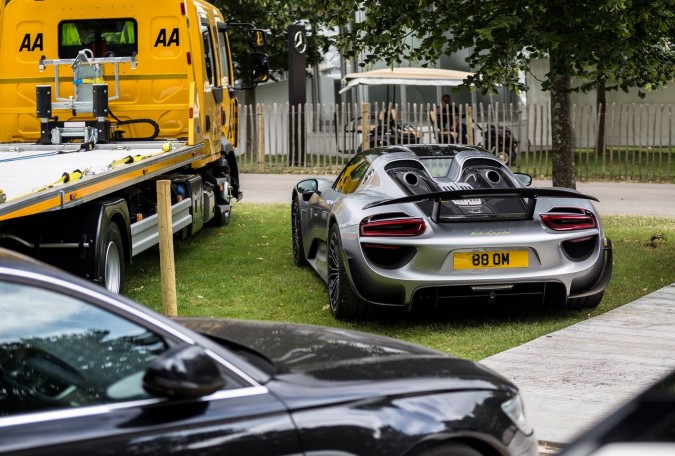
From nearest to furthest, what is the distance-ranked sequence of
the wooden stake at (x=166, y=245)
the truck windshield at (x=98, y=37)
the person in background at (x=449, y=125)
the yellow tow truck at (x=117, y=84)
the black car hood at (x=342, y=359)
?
the black car hood at (x=342, y=359) < the wooden stake at (x=166, y=245) < the yellow tow truck at (x=117, y=84) < the truck windshield at (x=98, y=37) < the person in background at (x=449, y=125)

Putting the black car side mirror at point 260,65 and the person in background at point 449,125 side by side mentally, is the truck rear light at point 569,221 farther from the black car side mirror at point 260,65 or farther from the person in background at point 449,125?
the person in background at point 449,125

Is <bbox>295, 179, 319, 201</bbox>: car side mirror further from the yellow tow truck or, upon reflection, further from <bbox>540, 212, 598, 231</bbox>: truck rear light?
<bbox>540, 212, 598, 231</bbox>: truck rear light

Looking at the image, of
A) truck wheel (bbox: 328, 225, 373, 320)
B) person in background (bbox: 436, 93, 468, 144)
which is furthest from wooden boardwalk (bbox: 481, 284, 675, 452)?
person in background (bbox: 436, 93, 468, 144)

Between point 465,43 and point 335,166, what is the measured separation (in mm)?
13602

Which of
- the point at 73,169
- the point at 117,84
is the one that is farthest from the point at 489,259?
the point at 117,84

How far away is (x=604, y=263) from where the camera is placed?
9.22 meters

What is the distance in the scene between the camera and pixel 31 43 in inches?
548

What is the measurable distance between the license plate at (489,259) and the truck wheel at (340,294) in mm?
868

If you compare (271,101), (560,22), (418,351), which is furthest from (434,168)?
(271,101)

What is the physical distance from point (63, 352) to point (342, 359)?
102 centimetres

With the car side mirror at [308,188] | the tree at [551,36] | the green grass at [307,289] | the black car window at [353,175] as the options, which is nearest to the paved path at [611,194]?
the green grass at [307,289]

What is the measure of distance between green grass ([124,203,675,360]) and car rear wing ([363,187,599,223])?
3.00 feet

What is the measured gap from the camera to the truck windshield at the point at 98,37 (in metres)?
14.0

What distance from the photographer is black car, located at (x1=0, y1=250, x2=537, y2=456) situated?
3.50 meters
